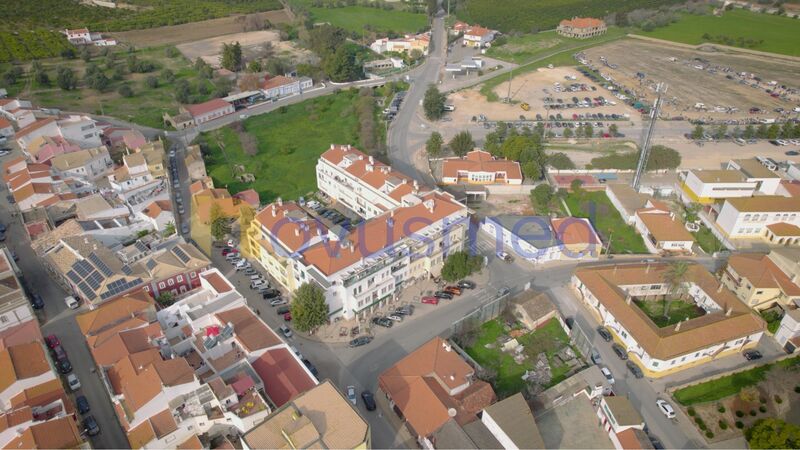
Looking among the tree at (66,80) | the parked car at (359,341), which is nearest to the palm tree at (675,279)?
the parked car at (359,341)

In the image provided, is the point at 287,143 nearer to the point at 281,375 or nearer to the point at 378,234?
the point at 378,234

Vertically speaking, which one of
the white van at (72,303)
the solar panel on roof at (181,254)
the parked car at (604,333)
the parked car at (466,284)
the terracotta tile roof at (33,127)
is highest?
the terracotta tile roof at (33,127)

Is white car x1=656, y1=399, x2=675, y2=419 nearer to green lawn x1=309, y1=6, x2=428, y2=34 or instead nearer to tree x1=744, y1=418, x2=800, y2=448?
tree x1=744, y1=418, x2=800, y2=448

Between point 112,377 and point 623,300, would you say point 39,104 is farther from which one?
point 623,300

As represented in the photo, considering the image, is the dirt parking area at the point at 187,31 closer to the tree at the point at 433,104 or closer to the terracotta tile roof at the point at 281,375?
the tree at the point at 433,104

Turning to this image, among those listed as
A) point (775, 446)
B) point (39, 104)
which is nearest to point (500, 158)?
point (775, 446)

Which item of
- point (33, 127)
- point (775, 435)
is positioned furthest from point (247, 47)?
point (775, 435)
